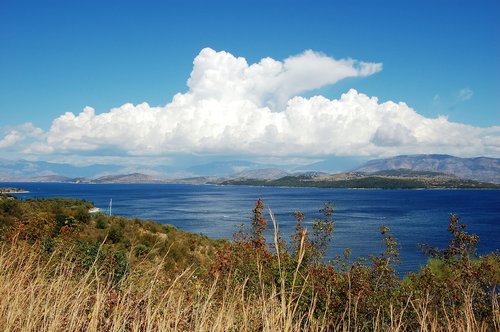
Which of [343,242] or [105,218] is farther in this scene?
[343,242]

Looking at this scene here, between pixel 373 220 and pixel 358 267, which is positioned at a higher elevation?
pixel 358 267

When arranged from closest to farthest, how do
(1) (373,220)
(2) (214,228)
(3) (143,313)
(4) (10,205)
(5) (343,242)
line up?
(3) (143,313), (4) (10,205), (5) (343,242), (2) (214,228), (1) (373,220)

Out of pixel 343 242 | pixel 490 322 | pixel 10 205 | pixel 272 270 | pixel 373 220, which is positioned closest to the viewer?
pixel 490 322

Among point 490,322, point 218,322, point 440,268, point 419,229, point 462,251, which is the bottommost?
point 419,229

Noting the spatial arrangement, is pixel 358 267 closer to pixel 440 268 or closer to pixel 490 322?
pixel 490 322

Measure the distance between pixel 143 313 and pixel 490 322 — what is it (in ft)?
26.0

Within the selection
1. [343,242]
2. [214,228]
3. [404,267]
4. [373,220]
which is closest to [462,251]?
[404,267]

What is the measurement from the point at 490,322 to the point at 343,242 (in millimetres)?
56355

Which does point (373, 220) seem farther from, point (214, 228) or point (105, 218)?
point (105, 218)

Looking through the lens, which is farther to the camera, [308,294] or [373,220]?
[373,220]

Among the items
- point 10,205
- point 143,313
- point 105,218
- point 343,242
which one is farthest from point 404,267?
point 143,313

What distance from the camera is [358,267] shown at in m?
11.3

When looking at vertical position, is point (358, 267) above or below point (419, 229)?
above

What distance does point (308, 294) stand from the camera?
9414mm
